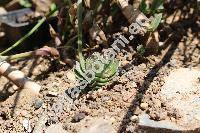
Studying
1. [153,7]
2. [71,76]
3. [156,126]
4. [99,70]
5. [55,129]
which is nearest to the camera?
[156,126]

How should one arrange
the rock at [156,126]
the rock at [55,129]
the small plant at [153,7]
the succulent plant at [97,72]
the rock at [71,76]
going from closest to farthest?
the rock at [156,126] < the rock at [55,129] < the succulent plant at [97,72] < the rock at [71,76] < the small plant at [153,7]

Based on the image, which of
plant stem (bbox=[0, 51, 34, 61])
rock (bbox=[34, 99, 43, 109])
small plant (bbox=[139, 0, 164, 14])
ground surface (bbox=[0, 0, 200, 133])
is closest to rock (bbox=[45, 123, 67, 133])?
ground surface (bbox=[0, 0, 200, 133])

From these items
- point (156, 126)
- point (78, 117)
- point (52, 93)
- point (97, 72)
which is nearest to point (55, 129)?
point (78, 117)

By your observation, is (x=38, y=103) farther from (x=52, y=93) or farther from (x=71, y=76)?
(x=71, y=76)

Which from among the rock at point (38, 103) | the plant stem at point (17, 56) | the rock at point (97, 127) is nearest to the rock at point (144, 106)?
the rock at point (97, 127)

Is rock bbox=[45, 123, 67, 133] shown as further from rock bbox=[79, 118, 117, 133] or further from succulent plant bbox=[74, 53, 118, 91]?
succulent plant bbox=[74, 53, 118, 91]

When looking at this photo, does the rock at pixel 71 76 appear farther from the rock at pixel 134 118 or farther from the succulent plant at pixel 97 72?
the rock at pixel 134 118

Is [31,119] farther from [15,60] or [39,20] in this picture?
[39,20]

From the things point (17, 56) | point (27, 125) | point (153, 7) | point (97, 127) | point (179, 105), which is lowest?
point (179, 105)

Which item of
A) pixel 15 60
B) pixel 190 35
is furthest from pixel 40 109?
pixel 190 35
